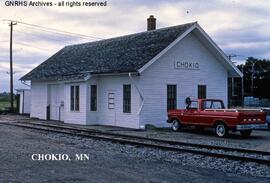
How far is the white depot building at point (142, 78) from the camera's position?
2600cm

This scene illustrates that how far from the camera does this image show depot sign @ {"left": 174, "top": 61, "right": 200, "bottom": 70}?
27.3 meters

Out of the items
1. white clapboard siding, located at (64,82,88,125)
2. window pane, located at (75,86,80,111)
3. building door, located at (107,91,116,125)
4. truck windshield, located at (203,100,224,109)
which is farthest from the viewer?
window pane, located at (75,86,80,111)

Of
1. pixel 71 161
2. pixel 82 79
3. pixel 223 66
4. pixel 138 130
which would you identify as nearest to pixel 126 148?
pixel 71 161

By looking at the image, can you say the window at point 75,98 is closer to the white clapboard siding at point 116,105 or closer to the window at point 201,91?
the white clapboard siding at point 116,105

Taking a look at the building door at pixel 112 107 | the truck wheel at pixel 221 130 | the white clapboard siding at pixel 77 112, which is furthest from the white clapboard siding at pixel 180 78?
the truck wheel at pixel 221 130

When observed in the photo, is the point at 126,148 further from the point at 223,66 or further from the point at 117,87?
the point at 223,66

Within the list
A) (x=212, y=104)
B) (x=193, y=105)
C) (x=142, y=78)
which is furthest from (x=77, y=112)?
(x=212, y=104)

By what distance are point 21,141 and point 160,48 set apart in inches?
425

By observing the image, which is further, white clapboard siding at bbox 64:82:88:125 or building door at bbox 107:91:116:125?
white clapboard siding at bbox 64:82:88:125

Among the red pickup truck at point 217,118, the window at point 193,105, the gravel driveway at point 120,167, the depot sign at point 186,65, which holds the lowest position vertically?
the gravel driveway at point 120,167

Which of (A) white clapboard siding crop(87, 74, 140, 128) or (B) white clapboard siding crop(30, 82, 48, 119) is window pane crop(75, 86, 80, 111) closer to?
(A) white clapboard siding crop(87, 74, 140, 128)

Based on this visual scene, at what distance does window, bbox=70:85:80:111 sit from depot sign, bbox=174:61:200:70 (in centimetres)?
644

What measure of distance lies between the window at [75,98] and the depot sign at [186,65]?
254 inches

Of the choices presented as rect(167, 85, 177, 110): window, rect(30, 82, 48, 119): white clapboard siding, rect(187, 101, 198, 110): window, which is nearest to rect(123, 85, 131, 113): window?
rect(167, 85, 177, 110): window
